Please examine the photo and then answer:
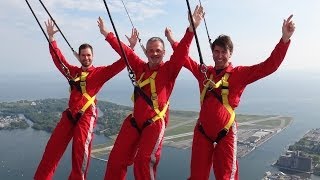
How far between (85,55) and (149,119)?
1.29m

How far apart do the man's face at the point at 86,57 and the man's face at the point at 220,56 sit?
1588 mm

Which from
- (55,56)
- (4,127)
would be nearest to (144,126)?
(55,56)

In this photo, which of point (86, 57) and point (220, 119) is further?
point (86, 57)

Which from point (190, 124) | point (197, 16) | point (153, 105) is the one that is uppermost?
point (197, 16)

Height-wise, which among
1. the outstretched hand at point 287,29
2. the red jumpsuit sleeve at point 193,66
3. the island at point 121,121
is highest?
the outstretched hand at point 287,29

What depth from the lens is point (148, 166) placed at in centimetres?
353

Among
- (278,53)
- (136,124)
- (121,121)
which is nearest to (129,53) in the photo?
(136,124)

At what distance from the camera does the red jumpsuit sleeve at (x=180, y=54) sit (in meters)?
3.58

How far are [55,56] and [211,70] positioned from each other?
2.10 m

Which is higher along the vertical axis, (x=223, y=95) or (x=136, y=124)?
(x=223, y=95)

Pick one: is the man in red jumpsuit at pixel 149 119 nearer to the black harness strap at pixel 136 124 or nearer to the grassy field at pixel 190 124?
the black harness strap at pixel 136 124

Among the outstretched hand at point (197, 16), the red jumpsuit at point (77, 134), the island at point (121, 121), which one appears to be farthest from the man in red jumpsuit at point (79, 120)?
the island at point (121, 121)

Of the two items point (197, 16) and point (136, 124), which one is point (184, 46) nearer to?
point (197, 16)

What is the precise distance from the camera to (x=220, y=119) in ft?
11.1
